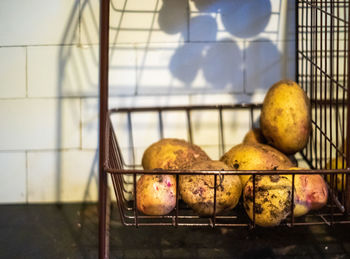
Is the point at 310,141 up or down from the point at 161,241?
up

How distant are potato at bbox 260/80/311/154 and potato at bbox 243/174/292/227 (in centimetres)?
16

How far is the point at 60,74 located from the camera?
897 millimetres

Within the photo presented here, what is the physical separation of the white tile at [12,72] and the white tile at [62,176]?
147 millimetres

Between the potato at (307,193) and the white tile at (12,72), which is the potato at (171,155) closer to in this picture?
the potato at (307,193)

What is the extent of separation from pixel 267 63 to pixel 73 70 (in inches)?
17.5

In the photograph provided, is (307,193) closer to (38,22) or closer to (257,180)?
(257,180)

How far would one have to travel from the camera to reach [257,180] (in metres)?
0.59

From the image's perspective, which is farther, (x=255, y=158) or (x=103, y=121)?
(x=255, y=158)

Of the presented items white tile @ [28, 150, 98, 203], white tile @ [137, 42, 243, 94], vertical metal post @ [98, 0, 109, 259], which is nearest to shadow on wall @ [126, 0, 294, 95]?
white tile @ [137, 42, 243, 94]

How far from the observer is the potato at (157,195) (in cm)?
59

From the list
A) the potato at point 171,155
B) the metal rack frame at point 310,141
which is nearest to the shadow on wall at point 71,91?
the metal rack frame at point 310,141

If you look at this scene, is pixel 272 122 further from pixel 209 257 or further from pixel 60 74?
pixel 60 74

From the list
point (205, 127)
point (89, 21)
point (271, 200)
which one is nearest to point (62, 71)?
point (89, 21)

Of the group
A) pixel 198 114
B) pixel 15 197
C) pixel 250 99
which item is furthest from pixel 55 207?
pixel 250 99
